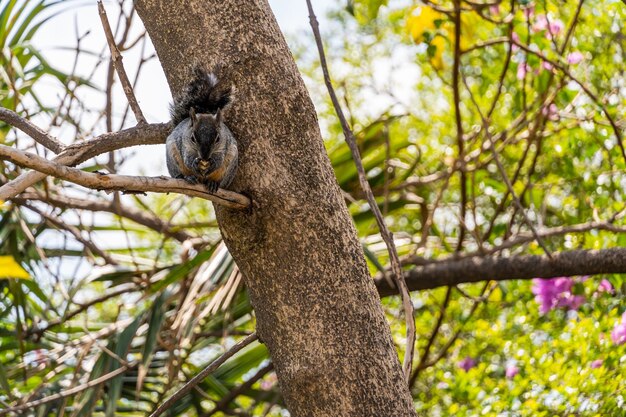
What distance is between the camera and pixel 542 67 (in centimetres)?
349

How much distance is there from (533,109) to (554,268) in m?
1.26

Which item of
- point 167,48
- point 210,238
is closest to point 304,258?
point 167,48

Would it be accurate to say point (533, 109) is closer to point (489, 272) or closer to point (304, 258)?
point (489, 272)

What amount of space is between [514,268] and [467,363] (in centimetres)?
80

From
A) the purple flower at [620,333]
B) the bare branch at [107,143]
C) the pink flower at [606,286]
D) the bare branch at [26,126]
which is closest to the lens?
the bare branch at [107,143]

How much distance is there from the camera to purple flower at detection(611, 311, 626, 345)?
2518mm

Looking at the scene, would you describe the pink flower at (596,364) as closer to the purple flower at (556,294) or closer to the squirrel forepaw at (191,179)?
the purple flower at (556,294)

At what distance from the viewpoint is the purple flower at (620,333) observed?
8.26 feet

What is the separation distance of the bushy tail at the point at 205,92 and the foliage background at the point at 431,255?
31.1 inches

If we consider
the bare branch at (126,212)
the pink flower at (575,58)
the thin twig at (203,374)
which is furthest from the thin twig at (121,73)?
the pink flower at (575,58)

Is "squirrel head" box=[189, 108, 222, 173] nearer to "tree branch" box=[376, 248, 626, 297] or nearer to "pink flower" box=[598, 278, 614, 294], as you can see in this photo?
"tree branch" box=[376, 248, 626, 297]

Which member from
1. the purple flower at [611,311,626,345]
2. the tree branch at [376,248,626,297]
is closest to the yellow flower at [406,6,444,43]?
the tree branch at [376,248,626,297]

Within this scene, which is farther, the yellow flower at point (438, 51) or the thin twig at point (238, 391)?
the yellow flower at point (438, 51)

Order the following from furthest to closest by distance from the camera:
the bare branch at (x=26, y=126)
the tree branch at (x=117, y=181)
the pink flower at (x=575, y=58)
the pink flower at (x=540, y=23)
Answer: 1. the pink flower at (x=540, y=23)
2. the pink flower at (x=575, y=58)
3. the bare branch at (x=26, y=126)
4. the tree branch at (x=117, y=181)
